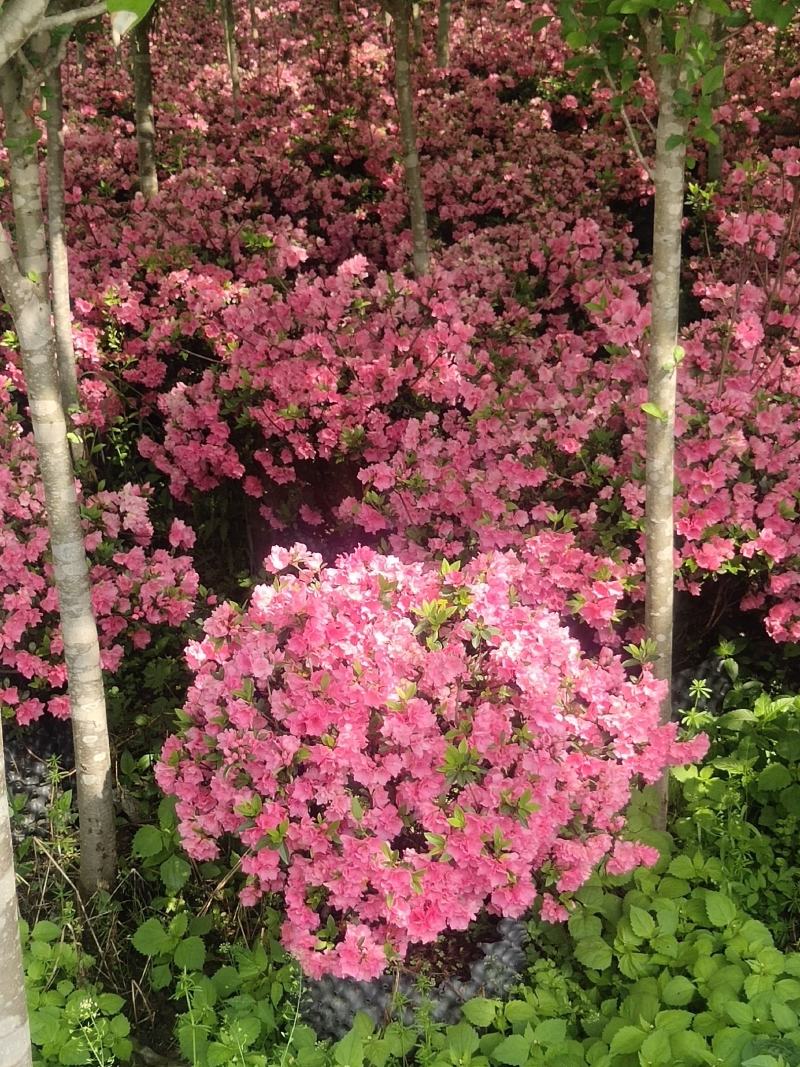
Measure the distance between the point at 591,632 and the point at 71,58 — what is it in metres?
12.2

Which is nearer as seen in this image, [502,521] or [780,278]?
[502,521]

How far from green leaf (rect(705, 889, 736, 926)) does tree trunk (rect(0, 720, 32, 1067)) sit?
1920mm

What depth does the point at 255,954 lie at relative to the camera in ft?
9.39

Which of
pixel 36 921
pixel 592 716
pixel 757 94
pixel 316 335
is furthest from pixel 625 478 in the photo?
pixel 757 94

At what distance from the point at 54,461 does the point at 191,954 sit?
157 cm

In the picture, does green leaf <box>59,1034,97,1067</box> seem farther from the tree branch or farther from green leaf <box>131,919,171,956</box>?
the tree branch

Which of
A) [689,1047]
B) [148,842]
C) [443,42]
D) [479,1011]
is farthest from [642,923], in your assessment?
[443,42]

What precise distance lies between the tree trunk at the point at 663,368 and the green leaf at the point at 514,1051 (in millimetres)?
1065

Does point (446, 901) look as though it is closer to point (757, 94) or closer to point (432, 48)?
point (757, 94)

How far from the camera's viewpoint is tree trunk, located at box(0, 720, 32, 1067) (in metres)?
Result: 1.44

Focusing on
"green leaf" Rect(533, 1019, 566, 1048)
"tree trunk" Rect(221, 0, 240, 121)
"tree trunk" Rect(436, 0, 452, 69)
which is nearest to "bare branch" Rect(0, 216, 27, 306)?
"green leaf" Rect(533, 1019, 566, 1048)

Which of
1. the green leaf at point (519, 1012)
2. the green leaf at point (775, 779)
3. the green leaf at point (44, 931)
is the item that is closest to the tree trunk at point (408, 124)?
the green leaf at point (775, 779)

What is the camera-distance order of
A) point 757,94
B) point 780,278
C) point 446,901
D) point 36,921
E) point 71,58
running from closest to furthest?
point 446,901 → point 36,921 → point 780,278 → point 757,94 → point 71,58

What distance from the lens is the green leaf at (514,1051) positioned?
243 centimetres
